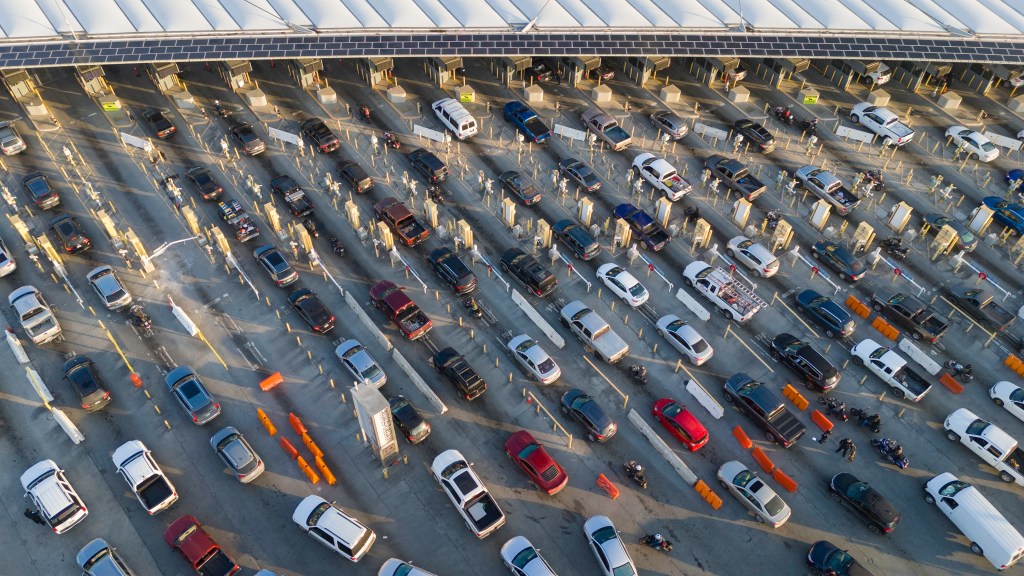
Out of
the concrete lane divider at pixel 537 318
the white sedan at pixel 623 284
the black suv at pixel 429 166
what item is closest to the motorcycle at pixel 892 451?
the white sedan at pixel 623 284

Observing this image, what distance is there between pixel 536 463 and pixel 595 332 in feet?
35.4

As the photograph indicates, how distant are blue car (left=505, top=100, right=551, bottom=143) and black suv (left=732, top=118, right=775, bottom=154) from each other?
58.6 ft

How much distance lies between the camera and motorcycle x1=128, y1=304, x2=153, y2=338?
170 feet

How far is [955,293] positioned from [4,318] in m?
69.6

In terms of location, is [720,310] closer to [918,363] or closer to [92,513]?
[918,363]

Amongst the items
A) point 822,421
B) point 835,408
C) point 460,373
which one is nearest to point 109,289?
point 460,373

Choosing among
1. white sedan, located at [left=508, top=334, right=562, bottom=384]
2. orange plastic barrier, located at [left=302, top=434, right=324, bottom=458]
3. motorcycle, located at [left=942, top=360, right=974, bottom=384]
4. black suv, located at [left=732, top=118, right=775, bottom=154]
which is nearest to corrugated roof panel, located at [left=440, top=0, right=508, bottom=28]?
black suv, located at [left=732, top=118, right=775, bottom=154]

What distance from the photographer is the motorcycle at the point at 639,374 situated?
1956 inches

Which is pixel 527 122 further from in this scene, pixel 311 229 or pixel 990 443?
pixel 990 443

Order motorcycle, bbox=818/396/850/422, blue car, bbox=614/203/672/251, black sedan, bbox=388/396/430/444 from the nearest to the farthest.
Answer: black sedan, bbox=388/396/430/444
motorcycle, bbox=818/396/850/422
blue car, bbox=614/203/672/251

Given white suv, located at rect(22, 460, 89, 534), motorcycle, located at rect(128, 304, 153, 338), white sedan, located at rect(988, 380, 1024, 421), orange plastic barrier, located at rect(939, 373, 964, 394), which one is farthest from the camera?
motorcycle, located at rect(128, 304, 153, 338)

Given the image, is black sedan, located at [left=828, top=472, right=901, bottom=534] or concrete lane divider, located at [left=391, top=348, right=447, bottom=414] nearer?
black sedan, located at [left=828, top=472, right=901, bottom=534]

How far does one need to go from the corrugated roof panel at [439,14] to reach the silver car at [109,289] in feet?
113

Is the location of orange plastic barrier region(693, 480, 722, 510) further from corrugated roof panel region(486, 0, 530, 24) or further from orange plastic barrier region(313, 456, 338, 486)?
corrugated roof panel region(486, 0, 530, 24)
